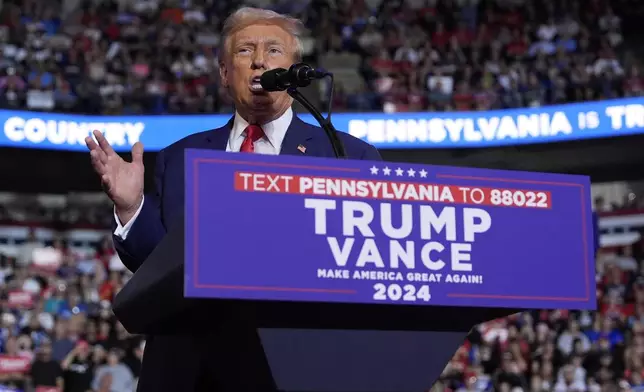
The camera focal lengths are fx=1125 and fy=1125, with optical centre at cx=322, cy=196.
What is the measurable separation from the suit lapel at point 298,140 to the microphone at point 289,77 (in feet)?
0.52

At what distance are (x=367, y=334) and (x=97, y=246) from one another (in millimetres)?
13657

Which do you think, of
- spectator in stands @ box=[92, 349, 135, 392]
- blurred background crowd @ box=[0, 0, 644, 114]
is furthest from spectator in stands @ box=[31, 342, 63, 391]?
blurred background crowd @ box=[0, 0, 644, 114]

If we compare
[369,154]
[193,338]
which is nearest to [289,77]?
[369,154]

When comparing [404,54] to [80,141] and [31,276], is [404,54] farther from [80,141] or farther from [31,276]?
[31,276]

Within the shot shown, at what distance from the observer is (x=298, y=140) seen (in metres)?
2.41

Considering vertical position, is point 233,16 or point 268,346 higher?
point 233,16

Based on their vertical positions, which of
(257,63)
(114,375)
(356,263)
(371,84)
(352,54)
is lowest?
(114,375)

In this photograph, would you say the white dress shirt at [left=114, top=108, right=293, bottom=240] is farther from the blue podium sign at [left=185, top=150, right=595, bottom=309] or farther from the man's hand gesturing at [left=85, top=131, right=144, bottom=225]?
the blue podium sign at [left=185, top=150, right=595, bottom=309]

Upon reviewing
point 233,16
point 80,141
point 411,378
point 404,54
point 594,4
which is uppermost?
point 594,4

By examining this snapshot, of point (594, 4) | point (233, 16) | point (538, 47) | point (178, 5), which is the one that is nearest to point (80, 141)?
point (178, 5)

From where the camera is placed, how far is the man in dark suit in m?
2.07

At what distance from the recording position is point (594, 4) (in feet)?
59.5

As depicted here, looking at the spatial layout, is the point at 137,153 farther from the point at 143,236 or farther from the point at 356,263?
the point at 356,263

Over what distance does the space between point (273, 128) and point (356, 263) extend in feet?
2.24
